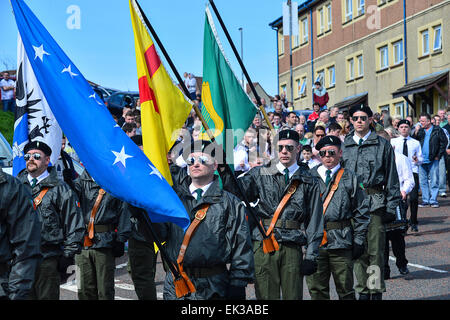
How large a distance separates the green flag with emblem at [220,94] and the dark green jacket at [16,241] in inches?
132

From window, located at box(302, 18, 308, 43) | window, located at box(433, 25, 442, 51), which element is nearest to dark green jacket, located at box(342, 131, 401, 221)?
window, located at box(433, 25, 442, 51)

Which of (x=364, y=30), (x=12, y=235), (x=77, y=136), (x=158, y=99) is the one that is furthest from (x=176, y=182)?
(x=364, y=30)

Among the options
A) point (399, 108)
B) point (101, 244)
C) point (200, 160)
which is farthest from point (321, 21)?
point (200, 160)

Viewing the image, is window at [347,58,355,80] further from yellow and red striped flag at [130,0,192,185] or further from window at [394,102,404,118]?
yellow and red striped flag at [130,0,192,185]

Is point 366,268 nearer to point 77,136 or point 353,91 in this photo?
point 77,136

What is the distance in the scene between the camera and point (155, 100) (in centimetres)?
753

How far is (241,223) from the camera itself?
593 centimetres

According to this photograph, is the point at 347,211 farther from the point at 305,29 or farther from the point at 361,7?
the point at 305,29

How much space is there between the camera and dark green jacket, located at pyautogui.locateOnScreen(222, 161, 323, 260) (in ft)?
22.8

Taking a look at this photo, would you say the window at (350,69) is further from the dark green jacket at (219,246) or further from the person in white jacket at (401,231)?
the dark green jacket at (219,246)

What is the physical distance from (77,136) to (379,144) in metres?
4.11

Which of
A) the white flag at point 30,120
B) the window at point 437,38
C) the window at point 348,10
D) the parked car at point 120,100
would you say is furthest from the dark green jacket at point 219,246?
the window at point 348,10

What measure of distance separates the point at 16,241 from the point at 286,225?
2.78 m

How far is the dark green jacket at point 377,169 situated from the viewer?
347 inches
